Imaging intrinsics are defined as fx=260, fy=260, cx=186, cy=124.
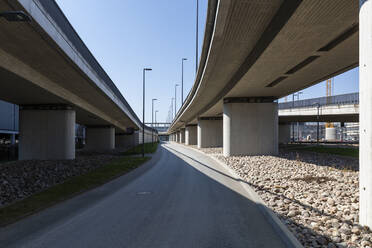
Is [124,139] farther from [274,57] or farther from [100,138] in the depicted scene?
[274,57]

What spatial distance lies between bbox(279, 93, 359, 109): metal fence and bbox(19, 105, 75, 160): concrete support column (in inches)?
1476

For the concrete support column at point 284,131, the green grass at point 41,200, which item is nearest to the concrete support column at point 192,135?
the concrete support column at point 284,131

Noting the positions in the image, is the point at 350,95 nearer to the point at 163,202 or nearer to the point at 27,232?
the point at 163,202

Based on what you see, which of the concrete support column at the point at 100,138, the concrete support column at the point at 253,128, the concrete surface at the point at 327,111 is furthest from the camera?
the concrete support column at the point at 100,138

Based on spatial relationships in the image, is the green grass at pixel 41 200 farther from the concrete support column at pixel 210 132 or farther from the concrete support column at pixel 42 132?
the concrete support column at pixel 210 132

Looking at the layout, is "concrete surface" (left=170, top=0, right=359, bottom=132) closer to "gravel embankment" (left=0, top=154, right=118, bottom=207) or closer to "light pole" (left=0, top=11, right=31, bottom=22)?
"light pole" (left=0, top=11, right=31, bottom=22)

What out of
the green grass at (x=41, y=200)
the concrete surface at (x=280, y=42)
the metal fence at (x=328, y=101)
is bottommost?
the green grass at (x=41, y=200)

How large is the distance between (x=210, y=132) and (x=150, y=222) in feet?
131

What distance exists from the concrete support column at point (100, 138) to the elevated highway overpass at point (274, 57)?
105ft

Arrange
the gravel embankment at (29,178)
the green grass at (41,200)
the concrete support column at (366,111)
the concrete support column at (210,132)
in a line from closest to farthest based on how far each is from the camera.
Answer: the concrete support column at (366,111) < the green grass at (41,200) < the gravel embankment at (29,178) < the concrete support column at (210,132)

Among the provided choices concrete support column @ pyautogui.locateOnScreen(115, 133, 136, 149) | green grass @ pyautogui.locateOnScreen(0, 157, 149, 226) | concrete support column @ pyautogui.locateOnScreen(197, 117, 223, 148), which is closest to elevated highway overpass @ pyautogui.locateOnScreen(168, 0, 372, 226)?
green grass @ pyautogui.locateOnScreen(0, 157, 149, 226)

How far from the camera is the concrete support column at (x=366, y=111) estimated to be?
17.6 ft

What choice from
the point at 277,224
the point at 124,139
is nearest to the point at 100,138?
the point at 124,139

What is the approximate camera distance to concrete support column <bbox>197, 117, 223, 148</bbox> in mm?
45781
